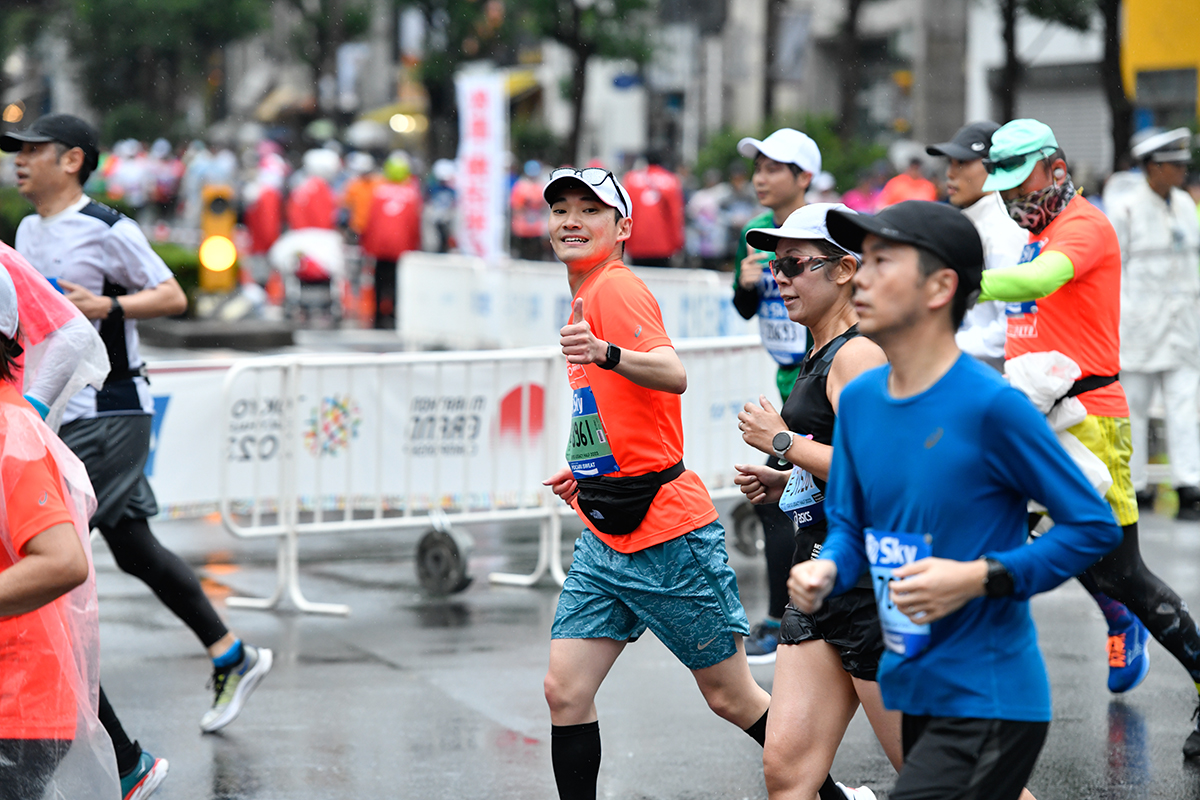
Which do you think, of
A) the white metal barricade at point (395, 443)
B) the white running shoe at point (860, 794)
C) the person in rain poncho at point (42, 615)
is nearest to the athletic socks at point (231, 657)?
the white metal barricade at point (395, 443)

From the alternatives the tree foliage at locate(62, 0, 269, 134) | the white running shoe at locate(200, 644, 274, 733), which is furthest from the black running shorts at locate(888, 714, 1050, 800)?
the tree foliage at locate(62, 0, 269, 134)

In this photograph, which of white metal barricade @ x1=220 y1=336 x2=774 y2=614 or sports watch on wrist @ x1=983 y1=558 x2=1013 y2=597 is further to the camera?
white metal barricade @ x1=220 y1=336 x2=774 y2=614

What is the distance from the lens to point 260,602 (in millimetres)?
7637

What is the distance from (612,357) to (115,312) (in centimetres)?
246

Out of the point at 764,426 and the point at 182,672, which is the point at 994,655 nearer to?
the point at 764,426

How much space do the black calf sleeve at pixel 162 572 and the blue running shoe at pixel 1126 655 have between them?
336cm

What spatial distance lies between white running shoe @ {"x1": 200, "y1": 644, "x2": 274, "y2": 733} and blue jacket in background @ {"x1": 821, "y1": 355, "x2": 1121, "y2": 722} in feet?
10.8

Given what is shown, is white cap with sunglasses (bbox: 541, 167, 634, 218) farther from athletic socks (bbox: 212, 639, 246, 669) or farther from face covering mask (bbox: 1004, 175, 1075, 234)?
athletic socks (bbox: 212, 639, 246, 669)

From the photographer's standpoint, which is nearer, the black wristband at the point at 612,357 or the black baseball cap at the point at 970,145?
the black wristband at the point at 612,357

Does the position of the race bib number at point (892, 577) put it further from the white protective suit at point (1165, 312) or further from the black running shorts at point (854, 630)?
the white protective suit at point (1165, 312)

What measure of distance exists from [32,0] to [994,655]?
65.9 m

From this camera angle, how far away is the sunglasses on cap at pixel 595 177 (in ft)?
13.9

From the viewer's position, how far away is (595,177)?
425cm

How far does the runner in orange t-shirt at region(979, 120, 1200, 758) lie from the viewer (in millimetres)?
5277
